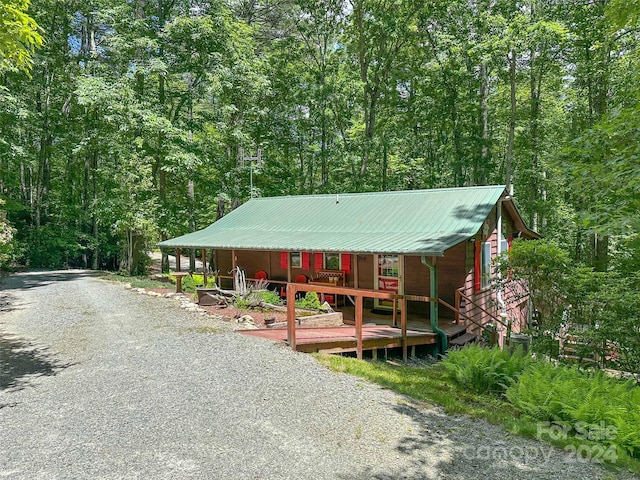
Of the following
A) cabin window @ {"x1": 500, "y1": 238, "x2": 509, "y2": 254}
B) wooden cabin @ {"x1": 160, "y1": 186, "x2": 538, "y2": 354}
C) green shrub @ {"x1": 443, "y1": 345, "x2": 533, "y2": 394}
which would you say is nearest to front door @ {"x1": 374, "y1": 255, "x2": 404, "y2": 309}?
wooden cabin @ {"x1": 160, "y1": 186, "x2": 538, "y2": 354}

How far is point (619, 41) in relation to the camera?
16969 mm

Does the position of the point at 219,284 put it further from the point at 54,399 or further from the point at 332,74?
the point at 332,74

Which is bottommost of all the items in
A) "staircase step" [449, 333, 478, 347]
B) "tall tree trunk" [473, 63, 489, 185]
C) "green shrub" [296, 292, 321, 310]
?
"staircase step" [449, 333, 478, 347]

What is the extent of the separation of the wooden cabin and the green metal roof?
33mm

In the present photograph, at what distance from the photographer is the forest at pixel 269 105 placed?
61.1 ft

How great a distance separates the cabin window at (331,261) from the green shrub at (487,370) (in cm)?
716

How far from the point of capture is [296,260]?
14820 millimetres

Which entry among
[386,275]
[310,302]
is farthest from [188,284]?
[386,275]

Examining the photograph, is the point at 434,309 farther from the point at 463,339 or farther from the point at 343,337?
the point at 343,337

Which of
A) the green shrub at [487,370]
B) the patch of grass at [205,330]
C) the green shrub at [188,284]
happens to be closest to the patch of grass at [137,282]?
the green shrub at [188,284]

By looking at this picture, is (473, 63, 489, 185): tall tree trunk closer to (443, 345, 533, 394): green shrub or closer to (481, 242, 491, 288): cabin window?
(481, 242, 491, 288): cabin window

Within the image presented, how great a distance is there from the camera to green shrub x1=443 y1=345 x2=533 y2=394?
6.59m

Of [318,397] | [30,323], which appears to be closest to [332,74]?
[30,323]

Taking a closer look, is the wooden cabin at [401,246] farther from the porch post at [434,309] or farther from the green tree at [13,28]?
the green tree at [13,28]
